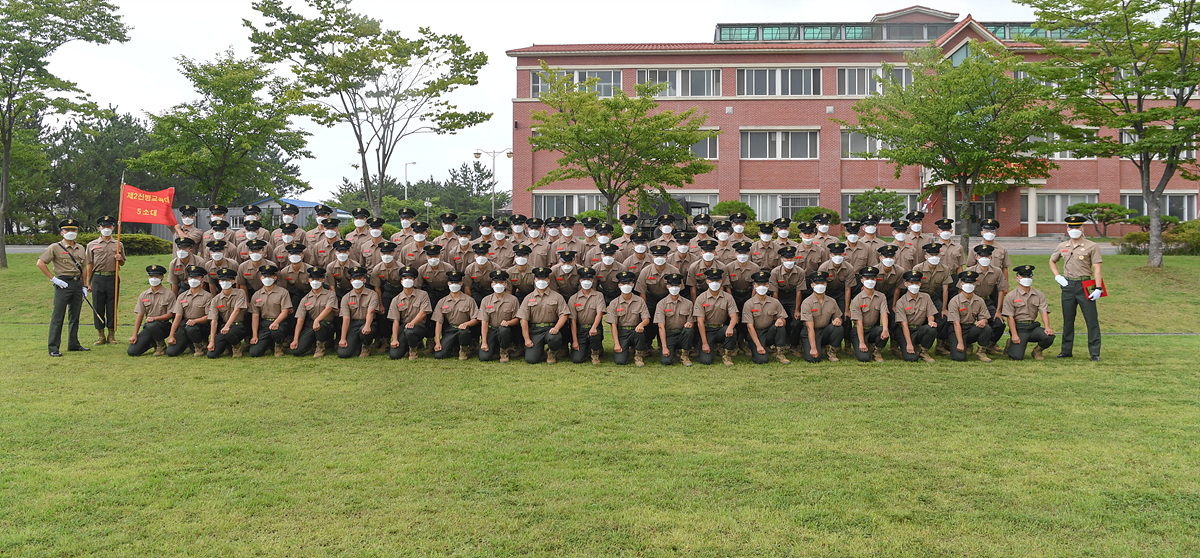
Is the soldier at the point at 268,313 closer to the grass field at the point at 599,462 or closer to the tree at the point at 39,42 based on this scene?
the grass field at the point at 599,462

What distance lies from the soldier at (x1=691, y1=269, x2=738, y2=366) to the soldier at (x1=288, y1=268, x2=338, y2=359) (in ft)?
15.9

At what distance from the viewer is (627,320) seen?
31.1 ft

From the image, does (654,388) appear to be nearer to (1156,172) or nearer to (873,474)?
(873,474)

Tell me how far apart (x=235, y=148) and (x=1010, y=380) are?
82.6ft

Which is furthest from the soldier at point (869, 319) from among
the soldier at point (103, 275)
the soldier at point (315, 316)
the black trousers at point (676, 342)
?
the soldier at point (103, 275)

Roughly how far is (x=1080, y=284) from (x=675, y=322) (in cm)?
553

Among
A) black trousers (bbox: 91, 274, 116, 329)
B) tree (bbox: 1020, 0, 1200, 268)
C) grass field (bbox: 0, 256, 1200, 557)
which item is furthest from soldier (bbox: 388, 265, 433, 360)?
tree (bbox: 1020, 0, 1200, 268)

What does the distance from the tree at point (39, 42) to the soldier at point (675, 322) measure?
785 inches

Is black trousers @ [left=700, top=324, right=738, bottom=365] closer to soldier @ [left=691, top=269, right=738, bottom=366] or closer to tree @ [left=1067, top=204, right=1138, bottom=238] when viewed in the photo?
soldier @ [left=691, top=269, right=738, bottom=366]

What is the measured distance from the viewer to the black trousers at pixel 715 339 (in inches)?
371

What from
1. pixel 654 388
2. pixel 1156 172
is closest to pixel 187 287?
pixel 654 388

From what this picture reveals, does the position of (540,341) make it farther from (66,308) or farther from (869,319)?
(66,308)

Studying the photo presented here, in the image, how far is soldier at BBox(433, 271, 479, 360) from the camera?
379 inches

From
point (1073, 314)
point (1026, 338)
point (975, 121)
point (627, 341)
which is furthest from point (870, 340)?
point (975, 121)
